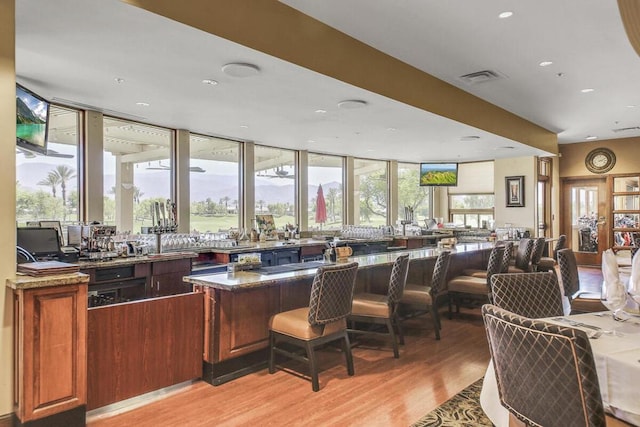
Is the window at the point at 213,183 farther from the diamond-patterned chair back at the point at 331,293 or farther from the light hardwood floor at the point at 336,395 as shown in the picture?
the diamond-patterned chair back at the point at 331,293

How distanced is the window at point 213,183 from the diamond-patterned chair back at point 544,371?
650 centimetres

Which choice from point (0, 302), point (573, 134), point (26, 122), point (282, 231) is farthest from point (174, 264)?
point (573, 134)

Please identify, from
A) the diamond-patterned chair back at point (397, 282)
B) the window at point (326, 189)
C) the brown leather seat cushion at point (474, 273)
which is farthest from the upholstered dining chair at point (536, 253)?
the window at point (326, 189)

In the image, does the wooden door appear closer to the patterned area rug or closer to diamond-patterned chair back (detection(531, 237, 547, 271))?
diamond-patterned chair back (detection(531, 237, 547, 271))

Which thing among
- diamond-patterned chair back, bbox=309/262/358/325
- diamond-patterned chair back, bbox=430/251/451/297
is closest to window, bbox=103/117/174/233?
diamond-patterned chair back, bbox=309/262/358/325

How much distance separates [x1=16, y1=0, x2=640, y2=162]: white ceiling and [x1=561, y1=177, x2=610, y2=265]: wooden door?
3845 millimetres

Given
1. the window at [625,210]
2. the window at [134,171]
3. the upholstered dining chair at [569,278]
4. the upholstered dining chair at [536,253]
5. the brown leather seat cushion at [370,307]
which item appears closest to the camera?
the brown leather seat cushion at [370,307]

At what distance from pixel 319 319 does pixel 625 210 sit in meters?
10.3

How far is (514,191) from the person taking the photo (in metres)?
10.2

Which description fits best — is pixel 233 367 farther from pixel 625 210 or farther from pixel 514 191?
pixel 625 210

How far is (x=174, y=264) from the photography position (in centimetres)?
505

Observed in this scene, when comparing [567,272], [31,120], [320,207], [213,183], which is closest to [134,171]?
[213,183]

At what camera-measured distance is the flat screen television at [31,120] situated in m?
4.04

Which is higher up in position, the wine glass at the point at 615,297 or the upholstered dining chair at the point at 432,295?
the wine glass at the point at 615,297
